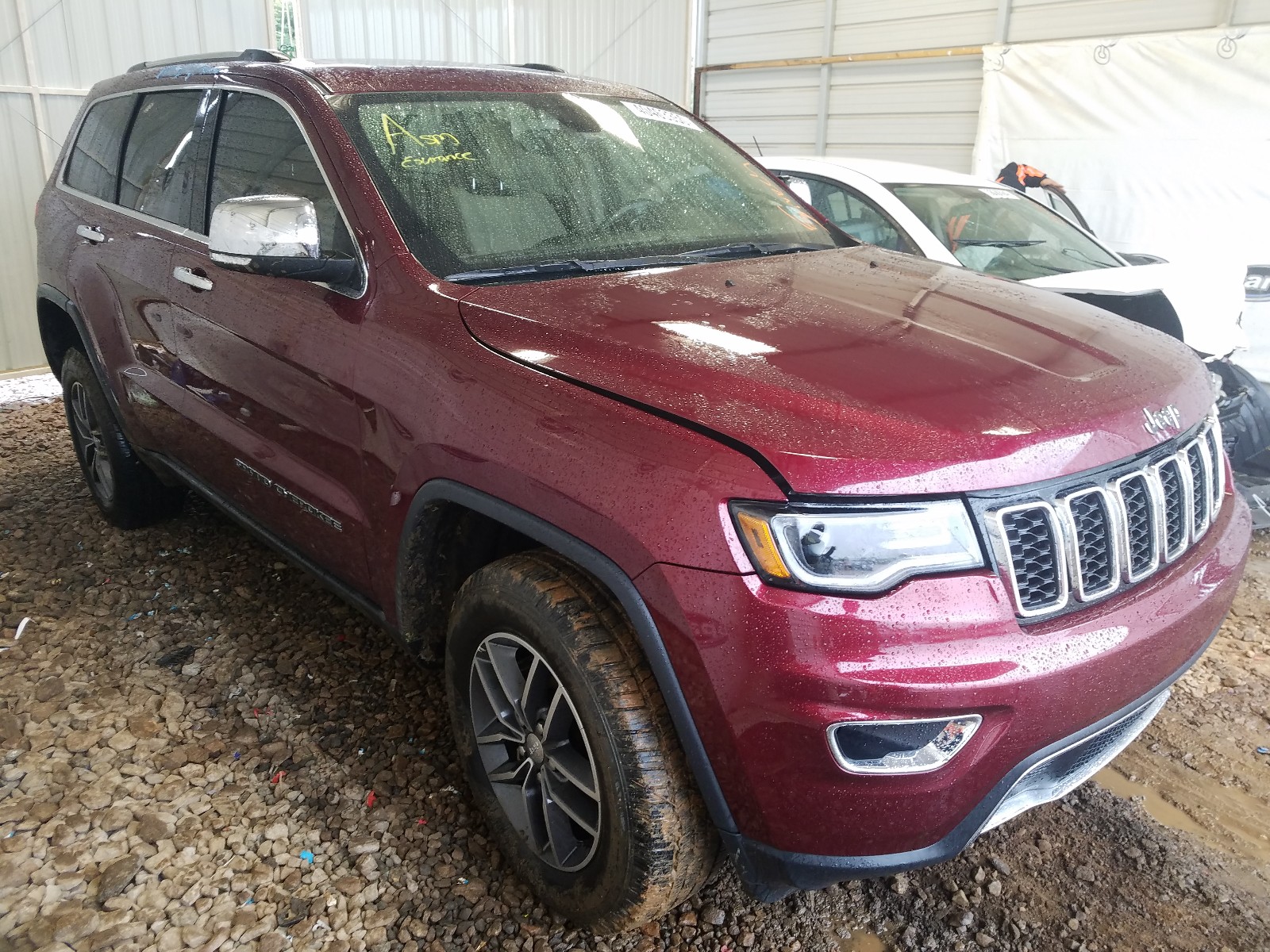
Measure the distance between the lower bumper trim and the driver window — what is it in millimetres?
3128

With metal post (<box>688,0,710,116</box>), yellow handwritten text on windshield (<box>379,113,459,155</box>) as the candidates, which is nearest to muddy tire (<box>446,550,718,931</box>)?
yellow handwritten text on windshield (<box>379,113,459,155</box>)

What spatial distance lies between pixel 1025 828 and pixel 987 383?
4.19 feet

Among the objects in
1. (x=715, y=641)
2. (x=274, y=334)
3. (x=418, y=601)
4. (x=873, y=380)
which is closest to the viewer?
(x=715, y=641)

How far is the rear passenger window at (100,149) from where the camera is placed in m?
3.42

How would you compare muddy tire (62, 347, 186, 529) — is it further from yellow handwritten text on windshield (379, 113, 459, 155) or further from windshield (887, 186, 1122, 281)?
windshield (887, 186, 1122, 281)

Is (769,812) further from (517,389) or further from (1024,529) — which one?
(517,389)

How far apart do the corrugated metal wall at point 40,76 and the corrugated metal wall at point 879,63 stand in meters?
6.29

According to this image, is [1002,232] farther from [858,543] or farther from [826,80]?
[826,80]

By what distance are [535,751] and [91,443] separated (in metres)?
3.01

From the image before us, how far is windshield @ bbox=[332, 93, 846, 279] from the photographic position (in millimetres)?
2213

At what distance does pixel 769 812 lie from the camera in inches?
59.7

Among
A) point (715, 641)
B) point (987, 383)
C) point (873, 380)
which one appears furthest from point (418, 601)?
point (987, 383)

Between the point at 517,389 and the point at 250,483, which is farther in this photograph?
the point at 250,483

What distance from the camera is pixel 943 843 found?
155 cm
